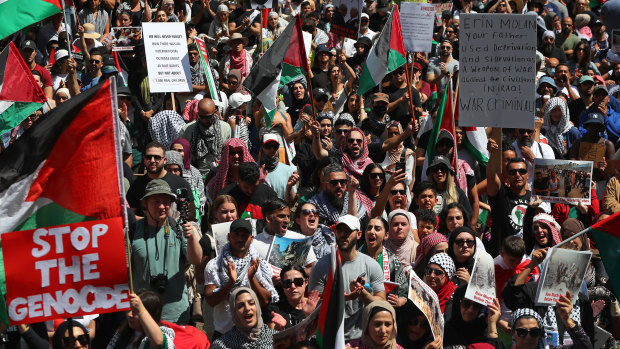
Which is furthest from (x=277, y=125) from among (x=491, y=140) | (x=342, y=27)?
(x=342, y=27)

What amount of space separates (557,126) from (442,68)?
211 cm

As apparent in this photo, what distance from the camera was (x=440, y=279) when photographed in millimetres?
9266

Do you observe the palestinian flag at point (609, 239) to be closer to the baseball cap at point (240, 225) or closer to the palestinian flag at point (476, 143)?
the baseball cap at point (240, 225)

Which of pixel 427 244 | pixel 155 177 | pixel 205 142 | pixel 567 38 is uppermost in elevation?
pixel 155 177

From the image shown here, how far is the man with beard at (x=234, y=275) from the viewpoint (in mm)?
8846

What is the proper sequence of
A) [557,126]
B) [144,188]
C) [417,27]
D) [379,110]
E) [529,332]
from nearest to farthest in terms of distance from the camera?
[529,332]
[144,188]
[379,110]
[557,126]
[417,27]

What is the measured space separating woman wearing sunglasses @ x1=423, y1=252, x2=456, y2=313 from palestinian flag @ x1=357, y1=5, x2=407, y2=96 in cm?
413

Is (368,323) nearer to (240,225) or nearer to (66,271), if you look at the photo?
(240,225)

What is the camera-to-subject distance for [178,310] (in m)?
8.99

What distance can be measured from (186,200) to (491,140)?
112 inches

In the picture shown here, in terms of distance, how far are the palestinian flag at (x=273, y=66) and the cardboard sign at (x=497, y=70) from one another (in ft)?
5.56

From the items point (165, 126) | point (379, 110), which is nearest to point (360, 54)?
point (379, 110)

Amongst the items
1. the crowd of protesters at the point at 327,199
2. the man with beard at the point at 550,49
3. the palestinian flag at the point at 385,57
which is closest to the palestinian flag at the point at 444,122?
the crowd of protesters at the point at 327,199

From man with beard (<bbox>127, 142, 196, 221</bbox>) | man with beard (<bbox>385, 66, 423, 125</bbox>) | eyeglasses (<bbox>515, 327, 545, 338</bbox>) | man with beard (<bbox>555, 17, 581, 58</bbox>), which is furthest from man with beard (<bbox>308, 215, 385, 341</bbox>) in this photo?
man with beard (<bbox>555, 17, 581, 58</bbox>)
